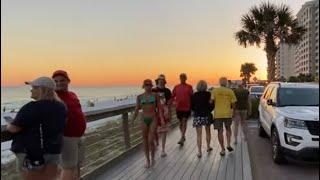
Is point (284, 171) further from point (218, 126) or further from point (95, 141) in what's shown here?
point (95, 141)

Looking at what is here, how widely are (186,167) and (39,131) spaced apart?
508 centimetres

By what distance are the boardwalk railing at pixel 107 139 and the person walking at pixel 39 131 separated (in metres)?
1.24

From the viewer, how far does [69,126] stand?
6449 millimetres

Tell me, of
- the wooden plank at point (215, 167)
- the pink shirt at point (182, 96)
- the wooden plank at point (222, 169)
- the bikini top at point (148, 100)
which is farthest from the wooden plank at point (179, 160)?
the bikini top at point (148, 100)

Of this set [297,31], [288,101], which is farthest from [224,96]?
[297,31]

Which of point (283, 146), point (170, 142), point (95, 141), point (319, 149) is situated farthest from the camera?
point (170, 142)

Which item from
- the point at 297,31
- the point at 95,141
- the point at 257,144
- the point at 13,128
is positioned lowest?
the point at 257,144

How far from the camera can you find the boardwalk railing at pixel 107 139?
884 centimetres

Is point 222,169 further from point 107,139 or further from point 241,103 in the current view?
point 241,103

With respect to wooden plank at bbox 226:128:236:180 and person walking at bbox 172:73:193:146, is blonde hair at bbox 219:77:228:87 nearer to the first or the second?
person walking at bbox 172:73:193:146

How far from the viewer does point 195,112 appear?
11648 millimetres

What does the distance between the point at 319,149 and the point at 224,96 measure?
9411mm

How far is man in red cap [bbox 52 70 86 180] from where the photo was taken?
21.0 feet

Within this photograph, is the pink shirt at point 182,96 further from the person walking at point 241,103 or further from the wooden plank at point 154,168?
the person walking at point 241,103
